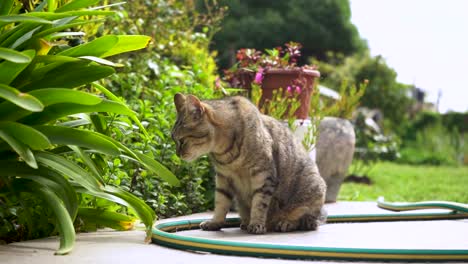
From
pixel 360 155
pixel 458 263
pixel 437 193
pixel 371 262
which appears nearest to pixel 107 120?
pixel 371 262

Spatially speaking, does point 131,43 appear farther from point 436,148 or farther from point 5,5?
point 436,148

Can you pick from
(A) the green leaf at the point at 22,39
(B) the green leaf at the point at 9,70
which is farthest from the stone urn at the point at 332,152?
(B) the green leaf at the point at 9,70

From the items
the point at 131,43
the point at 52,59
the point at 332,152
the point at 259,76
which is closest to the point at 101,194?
the point at 52,59

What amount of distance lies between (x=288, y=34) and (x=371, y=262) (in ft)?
59.7

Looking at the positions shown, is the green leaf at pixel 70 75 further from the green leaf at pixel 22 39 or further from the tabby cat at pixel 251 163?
the tabby cat at pixel 251 163

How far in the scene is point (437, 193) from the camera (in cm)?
916

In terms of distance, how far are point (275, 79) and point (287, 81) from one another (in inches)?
4.5

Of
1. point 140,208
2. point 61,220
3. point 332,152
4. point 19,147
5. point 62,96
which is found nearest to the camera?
point 19,147

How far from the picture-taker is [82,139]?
3.75 meters

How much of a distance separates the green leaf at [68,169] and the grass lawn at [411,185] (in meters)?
4.69

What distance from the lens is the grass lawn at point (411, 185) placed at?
8.73 m

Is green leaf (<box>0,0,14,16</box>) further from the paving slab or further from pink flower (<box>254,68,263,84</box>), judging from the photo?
pink flower (<box>254,68,263,84</box>)

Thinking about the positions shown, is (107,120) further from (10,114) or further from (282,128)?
(282,128)

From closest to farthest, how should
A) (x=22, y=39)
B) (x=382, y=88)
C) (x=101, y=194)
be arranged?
(x=22, y=39), (x=101, y=194), (x=382, y=88)
